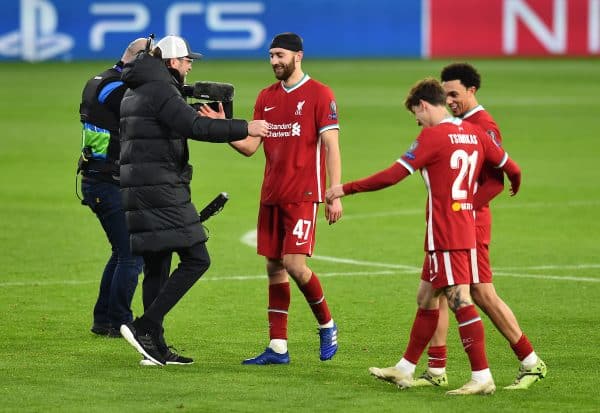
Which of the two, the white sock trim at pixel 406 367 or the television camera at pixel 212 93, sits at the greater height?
the television camera at pixel 212 93

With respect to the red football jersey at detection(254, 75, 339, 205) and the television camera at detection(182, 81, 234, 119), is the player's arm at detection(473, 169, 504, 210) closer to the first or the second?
the red football jersey at detection(254, 75, 339, 205)

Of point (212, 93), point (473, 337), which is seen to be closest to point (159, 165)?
point (212, 93)

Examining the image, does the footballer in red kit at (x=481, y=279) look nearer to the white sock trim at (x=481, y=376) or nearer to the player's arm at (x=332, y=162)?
the white sock trim at (x=481, y=376)

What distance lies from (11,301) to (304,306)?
2.56 metres

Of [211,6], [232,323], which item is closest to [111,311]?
[232,323]

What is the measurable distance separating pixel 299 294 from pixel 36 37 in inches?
1457

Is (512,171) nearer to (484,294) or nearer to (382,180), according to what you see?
(484,294)

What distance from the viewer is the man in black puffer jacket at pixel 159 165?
962cm

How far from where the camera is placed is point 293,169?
1020cm

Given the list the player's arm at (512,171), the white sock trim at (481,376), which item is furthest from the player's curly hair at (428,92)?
the white sock trim at (481,376)

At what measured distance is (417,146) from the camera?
888cm

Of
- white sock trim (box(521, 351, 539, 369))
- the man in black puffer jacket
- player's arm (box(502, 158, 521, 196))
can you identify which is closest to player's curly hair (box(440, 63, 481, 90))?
player's arm (box(502, 158, 521, 196))

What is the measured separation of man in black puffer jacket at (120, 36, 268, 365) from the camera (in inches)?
379

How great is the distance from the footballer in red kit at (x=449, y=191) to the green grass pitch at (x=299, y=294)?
1.21 ft
